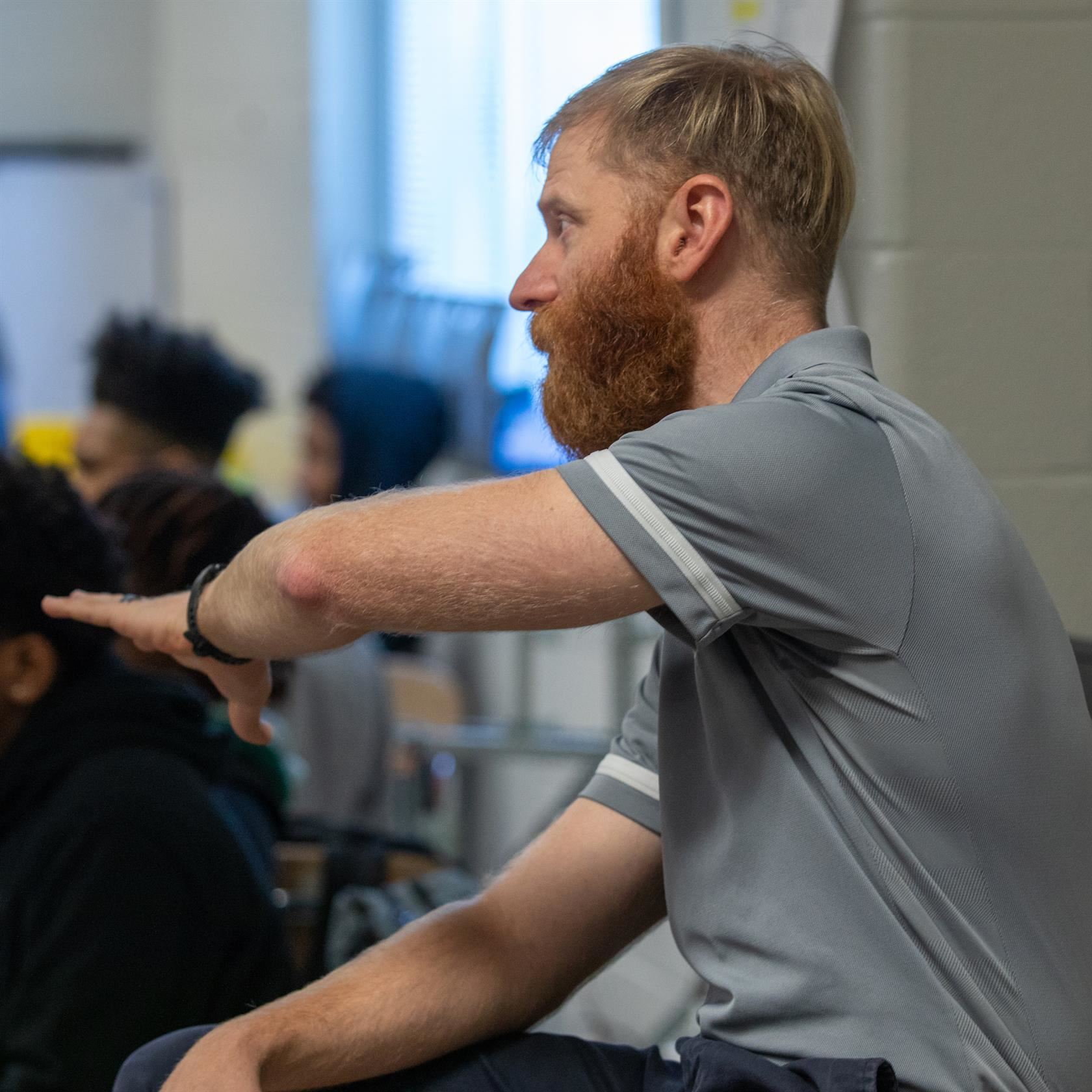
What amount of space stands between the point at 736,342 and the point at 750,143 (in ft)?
0.50

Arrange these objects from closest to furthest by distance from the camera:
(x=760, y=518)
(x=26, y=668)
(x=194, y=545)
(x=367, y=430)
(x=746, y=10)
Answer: (x=760, y=518), (x=26, y=668), (x=746, y=10), (x=194, y=545), (x=367, y=430)

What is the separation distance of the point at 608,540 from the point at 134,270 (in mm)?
Result: 5468

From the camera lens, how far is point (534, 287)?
3.80ft

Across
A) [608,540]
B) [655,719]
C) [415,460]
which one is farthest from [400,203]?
[608,540]

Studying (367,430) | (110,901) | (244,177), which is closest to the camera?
(110,901)

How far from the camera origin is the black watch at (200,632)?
110 centimetres

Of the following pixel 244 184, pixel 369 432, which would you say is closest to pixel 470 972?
pixel 369 432

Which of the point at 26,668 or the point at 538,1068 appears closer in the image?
the point at 538,1068

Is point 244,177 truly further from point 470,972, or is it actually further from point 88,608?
point 470,972

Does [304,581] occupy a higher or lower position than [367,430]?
higher

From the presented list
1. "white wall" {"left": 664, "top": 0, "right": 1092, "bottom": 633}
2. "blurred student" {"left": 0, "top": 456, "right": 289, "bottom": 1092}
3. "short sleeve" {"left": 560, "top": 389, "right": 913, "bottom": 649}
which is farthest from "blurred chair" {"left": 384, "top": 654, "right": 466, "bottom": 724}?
"short sleeve" {"left": 560, "top": 389, "right": 913, "bottom": 649}

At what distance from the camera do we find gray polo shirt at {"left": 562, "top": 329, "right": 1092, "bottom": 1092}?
→ 0.91 metres

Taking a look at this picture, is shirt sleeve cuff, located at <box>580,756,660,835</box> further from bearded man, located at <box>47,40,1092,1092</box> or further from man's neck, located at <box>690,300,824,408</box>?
man's neck, located at <box>690,300,824,408</box>

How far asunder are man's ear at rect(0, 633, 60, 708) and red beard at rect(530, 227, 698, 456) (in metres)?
0.77
